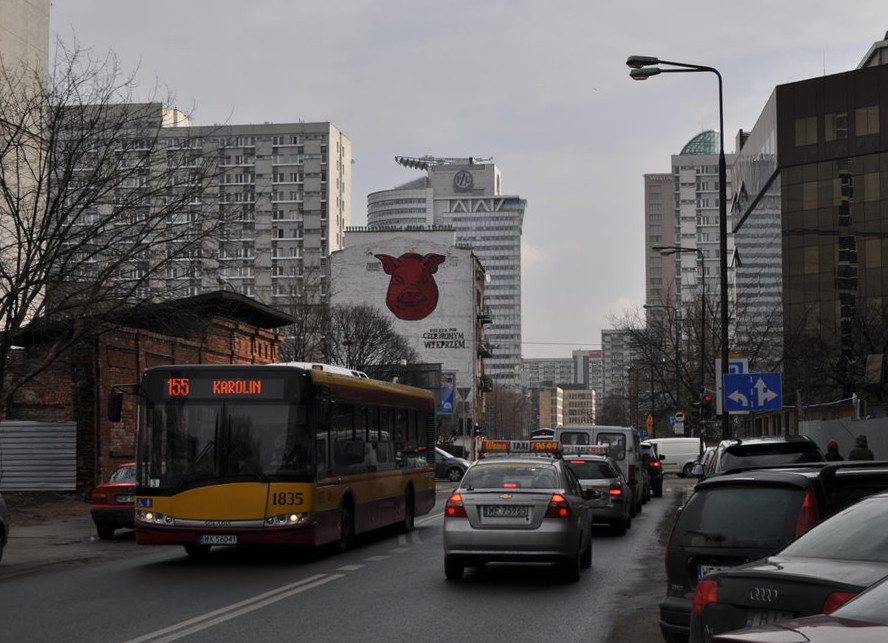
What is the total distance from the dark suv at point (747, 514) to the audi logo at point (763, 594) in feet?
8.77

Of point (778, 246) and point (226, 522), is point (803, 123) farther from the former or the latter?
point (226, 522)

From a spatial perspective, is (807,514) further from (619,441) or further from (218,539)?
(619,441)

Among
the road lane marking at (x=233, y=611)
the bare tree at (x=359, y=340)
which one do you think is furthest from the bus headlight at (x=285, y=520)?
the bare tree at (x=359, y=340)

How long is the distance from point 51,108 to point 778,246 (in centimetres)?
7765

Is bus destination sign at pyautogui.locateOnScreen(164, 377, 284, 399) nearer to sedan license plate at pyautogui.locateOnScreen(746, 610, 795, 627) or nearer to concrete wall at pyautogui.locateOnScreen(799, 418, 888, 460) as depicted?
sedan license plate at pyautogui.locateOnScreen(746, 610, 795, 627)

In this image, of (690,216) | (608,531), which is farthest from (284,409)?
(690,216)

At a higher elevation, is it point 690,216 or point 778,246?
point 690,216

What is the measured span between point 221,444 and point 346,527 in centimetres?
306

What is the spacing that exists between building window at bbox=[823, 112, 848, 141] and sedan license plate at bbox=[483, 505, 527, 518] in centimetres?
8229

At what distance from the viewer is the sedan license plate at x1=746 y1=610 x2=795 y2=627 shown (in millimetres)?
6023

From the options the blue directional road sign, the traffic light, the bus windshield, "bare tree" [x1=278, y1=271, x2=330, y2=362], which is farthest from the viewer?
"bare tree" [x1=278, y1=271, x2=330, y2=362]

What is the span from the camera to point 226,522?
17688 mm

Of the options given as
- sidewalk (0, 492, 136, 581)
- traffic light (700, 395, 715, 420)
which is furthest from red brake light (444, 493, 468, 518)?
traffic light (700, 395, 715, 420)

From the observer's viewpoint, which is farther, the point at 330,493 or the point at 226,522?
the point at 330,493
